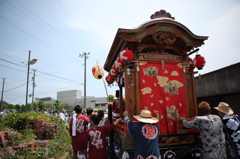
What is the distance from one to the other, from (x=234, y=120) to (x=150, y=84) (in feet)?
7.30

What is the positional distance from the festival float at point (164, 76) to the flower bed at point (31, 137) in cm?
232

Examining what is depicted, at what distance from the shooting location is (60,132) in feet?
22.6

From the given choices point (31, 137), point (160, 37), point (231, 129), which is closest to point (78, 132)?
point (31, 137)

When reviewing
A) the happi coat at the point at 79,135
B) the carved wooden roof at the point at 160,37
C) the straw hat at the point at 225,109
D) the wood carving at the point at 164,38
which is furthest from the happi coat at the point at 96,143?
the wood carving at the point at 164,38

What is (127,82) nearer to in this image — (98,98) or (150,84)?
(150,84)

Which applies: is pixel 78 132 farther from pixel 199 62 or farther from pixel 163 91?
pixel 199 62

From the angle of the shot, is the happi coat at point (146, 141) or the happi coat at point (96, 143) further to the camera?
the happi coat at point (96, 143)

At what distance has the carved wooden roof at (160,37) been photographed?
14.3 feet

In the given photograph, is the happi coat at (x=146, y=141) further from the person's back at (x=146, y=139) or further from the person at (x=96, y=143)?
the person at (x=96, y=143)

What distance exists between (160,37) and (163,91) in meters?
1.73

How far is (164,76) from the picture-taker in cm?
469

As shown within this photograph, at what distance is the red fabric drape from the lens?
4.43 meters

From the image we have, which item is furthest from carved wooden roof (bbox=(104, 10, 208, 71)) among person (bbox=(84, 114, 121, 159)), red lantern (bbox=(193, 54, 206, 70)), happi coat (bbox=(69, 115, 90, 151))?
happi coat (bbox=(69, 115, 90, 151))

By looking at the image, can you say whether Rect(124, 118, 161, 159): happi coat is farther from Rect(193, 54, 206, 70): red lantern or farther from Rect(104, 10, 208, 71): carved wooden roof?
Rect(193, 54, 206, 70): red lantern
